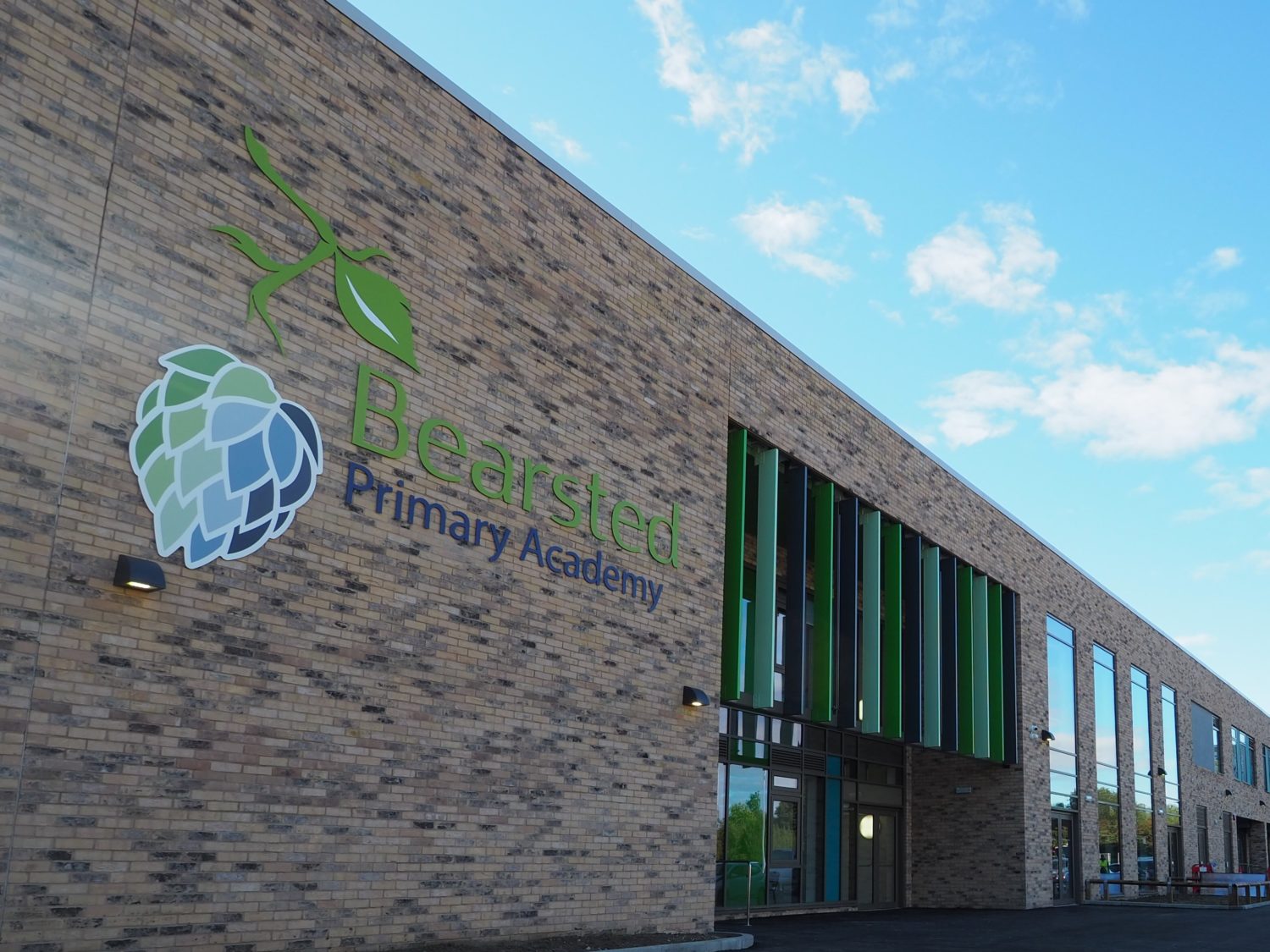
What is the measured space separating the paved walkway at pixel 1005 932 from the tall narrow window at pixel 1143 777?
25.6 ft

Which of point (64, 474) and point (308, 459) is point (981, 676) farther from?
point (64, 474)

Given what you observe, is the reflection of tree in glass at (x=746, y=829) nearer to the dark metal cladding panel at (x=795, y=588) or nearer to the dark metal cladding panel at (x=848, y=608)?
the dark metal cladding panel at (x=848, y=608)

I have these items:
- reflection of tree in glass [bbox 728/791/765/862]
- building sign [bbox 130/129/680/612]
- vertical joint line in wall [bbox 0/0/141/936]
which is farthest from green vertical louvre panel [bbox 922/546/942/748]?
vertical joint line in wall [bbox 0/0/141/936]

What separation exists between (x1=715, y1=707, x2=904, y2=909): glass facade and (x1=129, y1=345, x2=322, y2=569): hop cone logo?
10.7 m

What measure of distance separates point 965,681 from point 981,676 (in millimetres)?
699

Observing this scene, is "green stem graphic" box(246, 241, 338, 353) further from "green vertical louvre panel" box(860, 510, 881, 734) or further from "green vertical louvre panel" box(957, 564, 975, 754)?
"green vertical louvre panel" box(957, 564, 975, 754)

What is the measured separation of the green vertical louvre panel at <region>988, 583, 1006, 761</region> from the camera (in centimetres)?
2391

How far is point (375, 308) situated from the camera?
11.0m

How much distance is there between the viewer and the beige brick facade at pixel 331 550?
27.1 ft

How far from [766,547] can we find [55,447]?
410 inches

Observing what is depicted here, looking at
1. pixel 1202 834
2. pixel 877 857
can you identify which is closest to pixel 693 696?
pixel 877 857

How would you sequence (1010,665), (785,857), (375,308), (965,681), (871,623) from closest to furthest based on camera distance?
(375,308) → (871,623) → (785,857) → (965,681) → (1010,665)

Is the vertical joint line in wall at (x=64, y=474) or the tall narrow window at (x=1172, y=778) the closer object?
the vertical joint line in wall at (x=64, y=474)

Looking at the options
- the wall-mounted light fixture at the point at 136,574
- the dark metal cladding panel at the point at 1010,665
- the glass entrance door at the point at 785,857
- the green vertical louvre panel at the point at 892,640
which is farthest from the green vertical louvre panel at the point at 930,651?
the wall-mounted light fixture at the point at 136,574
